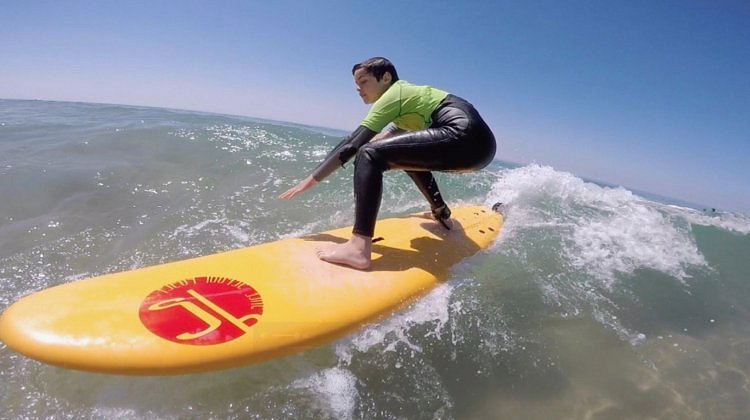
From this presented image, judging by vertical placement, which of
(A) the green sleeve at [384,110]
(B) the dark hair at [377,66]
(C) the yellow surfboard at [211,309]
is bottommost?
(C) the yellow surfboard at [211,309]

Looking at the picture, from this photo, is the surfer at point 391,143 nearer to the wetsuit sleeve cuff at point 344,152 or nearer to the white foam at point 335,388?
the wetsuit sleeve cuff at point 344,152

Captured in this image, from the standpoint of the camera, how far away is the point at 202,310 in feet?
6.49

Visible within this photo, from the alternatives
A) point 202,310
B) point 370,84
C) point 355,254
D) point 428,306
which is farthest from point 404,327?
point 370,84

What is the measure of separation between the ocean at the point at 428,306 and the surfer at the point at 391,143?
693 mm

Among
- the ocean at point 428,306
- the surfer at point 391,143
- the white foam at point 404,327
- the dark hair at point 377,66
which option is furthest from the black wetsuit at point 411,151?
the ocean at point 428,306

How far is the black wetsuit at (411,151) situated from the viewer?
8.36ft

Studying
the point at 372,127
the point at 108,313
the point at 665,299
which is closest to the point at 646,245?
the point at 665,299

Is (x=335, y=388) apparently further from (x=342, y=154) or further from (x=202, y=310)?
(x=342, y=154)

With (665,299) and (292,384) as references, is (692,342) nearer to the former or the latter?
(665,299)

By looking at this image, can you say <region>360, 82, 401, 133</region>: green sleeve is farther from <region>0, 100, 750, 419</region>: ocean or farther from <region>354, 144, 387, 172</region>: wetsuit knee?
<region>0, 100, 750, 419</region>: ocean

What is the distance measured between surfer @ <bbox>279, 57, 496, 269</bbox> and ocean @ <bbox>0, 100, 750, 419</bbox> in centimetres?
69

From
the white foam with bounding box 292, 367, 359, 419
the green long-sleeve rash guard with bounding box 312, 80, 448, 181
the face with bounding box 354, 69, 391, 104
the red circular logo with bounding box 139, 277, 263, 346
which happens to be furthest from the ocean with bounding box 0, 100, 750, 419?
the face with bounding box 354, 69, 391, 104

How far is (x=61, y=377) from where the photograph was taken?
6.54 ft

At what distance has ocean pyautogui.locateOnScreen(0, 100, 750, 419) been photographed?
208 cm
